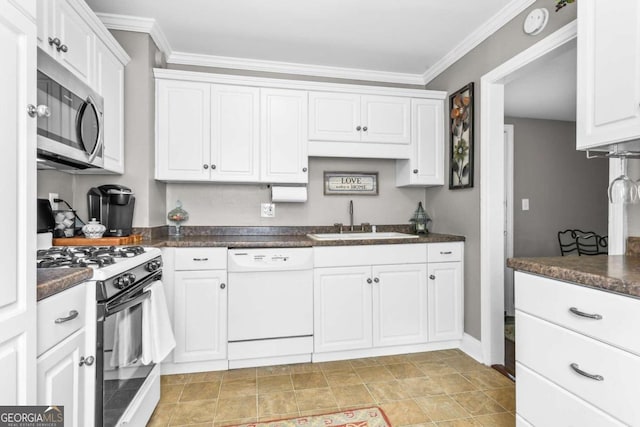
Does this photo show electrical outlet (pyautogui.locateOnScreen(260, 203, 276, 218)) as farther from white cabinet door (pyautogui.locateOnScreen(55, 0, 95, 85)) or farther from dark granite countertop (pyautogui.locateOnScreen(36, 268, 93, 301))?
dark granite countertop (pyautogui.locateOnScreen(36, 268, 93, 301))

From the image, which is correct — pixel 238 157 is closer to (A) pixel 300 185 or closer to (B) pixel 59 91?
(A) pixel 300 185

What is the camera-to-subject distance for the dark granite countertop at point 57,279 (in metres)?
0.98

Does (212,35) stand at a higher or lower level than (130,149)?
higher

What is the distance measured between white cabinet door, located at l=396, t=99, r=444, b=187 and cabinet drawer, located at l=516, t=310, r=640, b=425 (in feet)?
5.79

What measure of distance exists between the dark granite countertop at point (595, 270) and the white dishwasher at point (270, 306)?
1439 millimetres

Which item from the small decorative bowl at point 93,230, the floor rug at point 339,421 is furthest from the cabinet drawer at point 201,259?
the floor rug at point 339,421

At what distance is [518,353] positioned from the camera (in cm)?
144

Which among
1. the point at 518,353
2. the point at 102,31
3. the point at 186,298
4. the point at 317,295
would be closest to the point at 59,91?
the point at 102,31

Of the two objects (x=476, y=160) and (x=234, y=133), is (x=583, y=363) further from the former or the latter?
(x=234, y=133)

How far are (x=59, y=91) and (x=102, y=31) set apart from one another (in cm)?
74

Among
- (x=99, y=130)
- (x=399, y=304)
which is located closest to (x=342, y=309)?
(x=399, y=304)

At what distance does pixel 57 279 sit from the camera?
1047mm

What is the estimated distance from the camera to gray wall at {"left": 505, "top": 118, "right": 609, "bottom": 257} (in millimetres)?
4094

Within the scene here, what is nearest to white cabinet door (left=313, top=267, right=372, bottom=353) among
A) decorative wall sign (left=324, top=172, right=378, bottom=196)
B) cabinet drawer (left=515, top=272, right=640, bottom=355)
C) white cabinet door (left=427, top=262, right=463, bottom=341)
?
white cabinet door (left=427, top=262, right=463, bottom=341)
